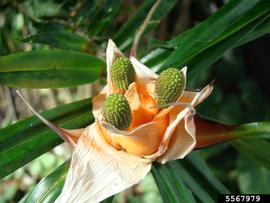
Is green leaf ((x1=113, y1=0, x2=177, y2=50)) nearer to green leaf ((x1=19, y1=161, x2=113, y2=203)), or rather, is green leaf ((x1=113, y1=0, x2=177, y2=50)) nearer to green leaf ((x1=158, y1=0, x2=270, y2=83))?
green leaf ((x1=158, y1=0, x2=270, y2=83))

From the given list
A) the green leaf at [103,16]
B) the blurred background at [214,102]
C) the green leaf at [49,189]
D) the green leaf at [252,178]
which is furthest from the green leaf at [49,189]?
the green leaf at [252,178]

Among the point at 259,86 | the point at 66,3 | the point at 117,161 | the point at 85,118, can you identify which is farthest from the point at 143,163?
the point at 259,86

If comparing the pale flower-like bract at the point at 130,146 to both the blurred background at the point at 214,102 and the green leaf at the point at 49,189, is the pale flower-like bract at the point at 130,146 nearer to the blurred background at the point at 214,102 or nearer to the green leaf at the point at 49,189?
the green leaf at the point at 49,189

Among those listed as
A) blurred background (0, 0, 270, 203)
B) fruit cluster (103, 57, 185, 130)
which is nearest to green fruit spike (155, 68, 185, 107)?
fruit cluster (103, 57, 185, 130)

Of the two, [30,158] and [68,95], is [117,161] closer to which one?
[30,158]

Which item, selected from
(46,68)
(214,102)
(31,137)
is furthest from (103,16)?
(214,102)

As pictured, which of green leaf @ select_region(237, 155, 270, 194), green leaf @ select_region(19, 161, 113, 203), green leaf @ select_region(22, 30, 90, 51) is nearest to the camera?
green leaf @ select_region(19, 161, 113, 203)

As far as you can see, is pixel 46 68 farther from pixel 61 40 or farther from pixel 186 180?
pixel 186 180
